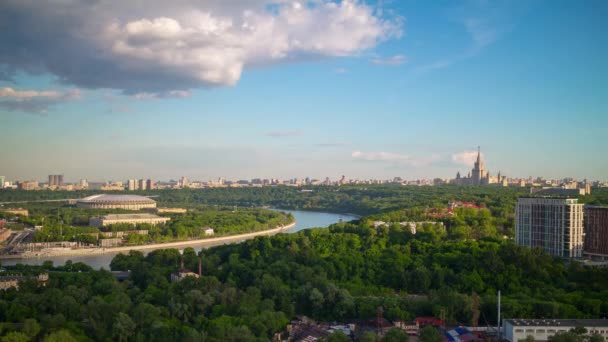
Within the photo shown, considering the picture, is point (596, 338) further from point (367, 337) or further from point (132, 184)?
point (132, 184)

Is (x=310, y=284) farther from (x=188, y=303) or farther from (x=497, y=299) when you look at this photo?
(x=497, y=299)

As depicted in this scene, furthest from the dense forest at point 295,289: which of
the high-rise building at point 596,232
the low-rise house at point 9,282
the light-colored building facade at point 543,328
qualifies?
the high-rise building at point 596,232

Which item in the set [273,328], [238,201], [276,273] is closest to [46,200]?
[238,201]

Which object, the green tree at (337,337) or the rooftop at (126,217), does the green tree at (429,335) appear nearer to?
the green tree at (337,337)

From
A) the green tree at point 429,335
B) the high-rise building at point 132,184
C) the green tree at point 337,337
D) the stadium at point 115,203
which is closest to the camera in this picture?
the green tree at point 337,337

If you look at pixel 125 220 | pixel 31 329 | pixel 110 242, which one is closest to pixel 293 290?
pixel 31 329

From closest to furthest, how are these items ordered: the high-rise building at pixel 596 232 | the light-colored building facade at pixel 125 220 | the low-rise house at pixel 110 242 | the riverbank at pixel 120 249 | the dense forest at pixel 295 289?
the dense forest at pixel 295 289 < the high-rise building at pixel 596 232 < the riverbank at pixel 120 249 < the low-rise house at pixel 110 242 < the light-colored building facade at pixel 125 220

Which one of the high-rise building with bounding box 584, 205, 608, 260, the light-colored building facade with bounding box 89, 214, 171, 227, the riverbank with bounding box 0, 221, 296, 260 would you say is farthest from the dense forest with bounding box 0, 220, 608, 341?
the light-colored building facade with bounding box 89, 214, 171, 227

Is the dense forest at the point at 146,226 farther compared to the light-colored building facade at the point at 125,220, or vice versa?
the light-colored building facade at the point at 125,220
